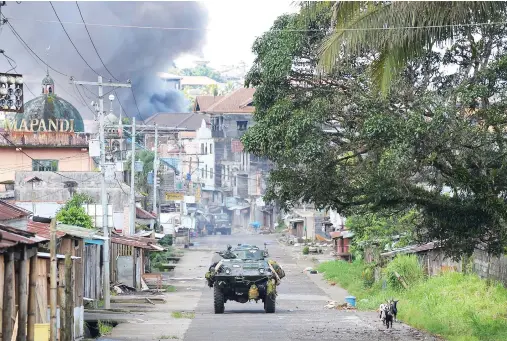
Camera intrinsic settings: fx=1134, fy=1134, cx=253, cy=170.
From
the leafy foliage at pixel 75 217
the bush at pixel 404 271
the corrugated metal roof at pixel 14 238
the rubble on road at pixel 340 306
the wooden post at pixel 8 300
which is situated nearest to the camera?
the corrugated metal roof at pixel 14 238

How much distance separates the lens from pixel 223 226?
12456cm

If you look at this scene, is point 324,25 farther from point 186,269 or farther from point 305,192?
point 186,269

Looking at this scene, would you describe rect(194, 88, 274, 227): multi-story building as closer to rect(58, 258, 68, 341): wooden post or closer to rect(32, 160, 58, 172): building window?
rect(32, 160, 58, 172): building window

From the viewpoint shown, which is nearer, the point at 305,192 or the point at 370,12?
the point at 370,12

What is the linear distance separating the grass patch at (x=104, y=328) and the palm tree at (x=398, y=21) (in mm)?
12891

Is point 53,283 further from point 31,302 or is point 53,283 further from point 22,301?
point 22,301

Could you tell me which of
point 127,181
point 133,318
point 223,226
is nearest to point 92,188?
point 127,181

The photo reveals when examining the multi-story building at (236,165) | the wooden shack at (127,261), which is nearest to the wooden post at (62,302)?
the wooden shack at (127,261)

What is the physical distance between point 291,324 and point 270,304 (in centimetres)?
528

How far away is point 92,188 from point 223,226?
62.1 meters

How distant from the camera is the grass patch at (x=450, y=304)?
93.5 ft

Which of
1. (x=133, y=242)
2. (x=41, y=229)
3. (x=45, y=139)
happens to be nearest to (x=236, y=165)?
(x=45, y=139)

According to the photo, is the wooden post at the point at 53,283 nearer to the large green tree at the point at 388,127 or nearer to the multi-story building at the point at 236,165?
the large green tree at the point at 388,127

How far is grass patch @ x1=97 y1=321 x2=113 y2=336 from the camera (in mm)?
31050
